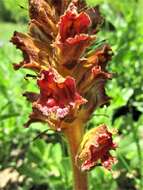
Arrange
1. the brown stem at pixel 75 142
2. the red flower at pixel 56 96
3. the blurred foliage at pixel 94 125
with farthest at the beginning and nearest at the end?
the blurred foliage at pixel 94 125
the brown stem at pixel 75 142
the red flower at pixel 56 96

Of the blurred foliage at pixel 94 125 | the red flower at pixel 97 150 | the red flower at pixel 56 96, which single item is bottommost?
the red flower at pixel 97 150

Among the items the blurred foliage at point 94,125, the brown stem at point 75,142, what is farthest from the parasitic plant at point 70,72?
the blurred foliage at point 94,125

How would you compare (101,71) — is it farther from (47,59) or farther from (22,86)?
(22,86)

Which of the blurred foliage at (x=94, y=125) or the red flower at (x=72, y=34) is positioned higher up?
the blurred foliage at (x=94, y=125)

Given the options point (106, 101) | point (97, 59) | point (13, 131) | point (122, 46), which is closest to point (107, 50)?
point (97, 59)

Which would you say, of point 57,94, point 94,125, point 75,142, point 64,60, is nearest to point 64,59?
point 64,60

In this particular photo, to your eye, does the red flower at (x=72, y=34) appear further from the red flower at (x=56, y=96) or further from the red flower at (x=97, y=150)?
the red flower at (x=97, y=150)

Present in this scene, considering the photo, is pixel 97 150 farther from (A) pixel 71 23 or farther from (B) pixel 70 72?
(A) pixel 71 23

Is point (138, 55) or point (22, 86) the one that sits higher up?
point (138, 55)
